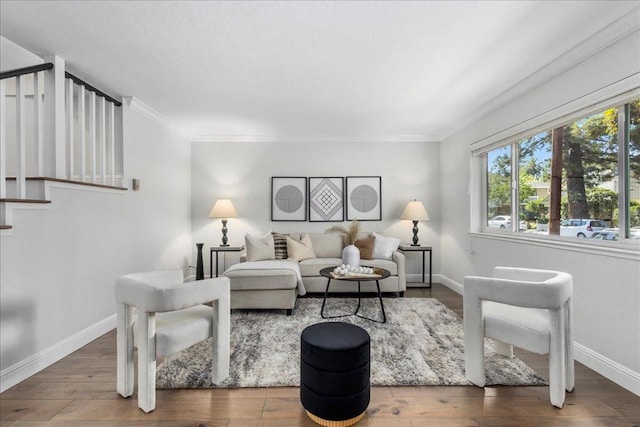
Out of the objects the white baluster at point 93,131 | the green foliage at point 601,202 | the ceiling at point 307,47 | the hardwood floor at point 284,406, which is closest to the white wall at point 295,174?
the ceiling at point 307,47

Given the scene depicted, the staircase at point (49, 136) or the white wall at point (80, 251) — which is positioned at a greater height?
the staircase at point (49, 136)

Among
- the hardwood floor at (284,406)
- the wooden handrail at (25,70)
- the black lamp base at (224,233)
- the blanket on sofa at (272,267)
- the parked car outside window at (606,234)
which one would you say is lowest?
the hardwood floor at (284,406)

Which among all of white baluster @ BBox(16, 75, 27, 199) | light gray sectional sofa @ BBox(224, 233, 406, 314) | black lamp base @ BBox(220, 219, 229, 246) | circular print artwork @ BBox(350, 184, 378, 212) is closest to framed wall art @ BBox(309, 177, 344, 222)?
circular print artwork @ BBox(350, 184, 378, 212)

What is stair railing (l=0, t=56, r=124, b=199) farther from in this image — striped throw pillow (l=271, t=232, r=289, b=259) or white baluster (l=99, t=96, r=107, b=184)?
striped throw pillow (l=271, t=232, r=289, b=259)

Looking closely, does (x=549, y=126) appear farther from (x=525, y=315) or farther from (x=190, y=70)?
(x=190, y=70)

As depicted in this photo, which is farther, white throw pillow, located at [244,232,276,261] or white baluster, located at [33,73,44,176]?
white throw pillow, located at [244,232,276,261]

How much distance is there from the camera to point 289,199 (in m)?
4.78

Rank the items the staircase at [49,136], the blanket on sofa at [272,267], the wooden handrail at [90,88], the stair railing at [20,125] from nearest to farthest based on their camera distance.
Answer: the stair railing at [20,125], the staircase at [49,136], the wooden handrail at [90,88], the blanket on sofa at [272,267]

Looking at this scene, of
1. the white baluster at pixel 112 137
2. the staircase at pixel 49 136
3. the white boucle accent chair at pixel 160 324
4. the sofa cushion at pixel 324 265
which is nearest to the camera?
the white boucle accent chair at pixel 160 324

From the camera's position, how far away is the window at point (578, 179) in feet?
6.67

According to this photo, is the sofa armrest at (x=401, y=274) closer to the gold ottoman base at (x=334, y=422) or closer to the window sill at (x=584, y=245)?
the window sill at (x=584, y=245)

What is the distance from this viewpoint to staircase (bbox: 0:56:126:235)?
6.68 feet

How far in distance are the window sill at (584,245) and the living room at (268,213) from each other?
1cm

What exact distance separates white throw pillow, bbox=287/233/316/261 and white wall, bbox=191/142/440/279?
0.58 metres
